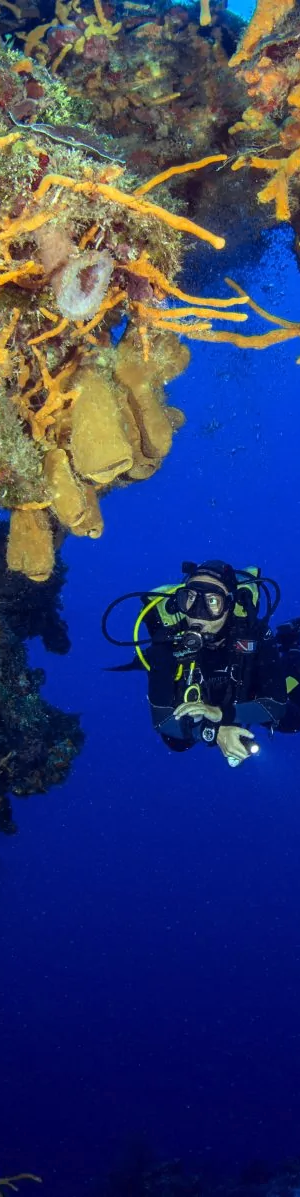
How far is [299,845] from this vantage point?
6084 cm

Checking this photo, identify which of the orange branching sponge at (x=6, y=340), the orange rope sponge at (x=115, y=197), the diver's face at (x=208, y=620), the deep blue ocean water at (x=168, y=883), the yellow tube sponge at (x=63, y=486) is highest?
the orange rope sponge at (x=115, y=197)

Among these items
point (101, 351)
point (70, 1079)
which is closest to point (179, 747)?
point (101, 351)

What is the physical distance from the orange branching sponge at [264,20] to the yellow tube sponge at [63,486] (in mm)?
2948

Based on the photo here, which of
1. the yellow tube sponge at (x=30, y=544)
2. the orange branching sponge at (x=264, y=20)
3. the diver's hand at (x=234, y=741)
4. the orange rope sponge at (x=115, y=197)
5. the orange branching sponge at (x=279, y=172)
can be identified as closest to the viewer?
the orange rope sponge at (x=115, y=197)

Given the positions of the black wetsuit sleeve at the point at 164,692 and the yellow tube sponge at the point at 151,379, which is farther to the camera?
the black wetsuit sleeve at the point at 164,692

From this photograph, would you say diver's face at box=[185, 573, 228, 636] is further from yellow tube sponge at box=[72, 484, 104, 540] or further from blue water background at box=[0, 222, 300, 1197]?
yellow tube sponge at box=[72, 484, 104, 540]

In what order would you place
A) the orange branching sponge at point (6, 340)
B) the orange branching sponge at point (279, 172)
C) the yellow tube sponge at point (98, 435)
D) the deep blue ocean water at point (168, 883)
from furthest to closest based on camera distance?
the deep blue ocean water at point (168, 883), the orange branching sponge at point (279, 172), the yellow tube sponge at point (98, 435), the orange branching sponge at point (6, 340)

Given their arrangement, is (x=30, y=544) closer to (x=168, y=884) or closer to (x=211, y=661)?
(x=211, y=661)

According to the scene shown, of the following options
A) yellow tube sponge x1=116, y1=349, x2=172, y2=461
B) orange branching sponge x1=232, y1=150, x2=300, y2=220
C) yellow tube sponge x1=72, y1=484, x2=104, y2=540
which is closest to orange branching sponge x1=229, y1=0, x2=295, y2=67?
orange branching sponge x1=232, y1=150, x2=300, y2=220

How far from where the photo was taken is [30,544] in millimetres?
5281

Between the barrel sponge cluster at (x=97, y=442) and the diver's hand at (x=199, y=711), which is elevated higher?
the barrel sponge cluster at (x=97, y=442)

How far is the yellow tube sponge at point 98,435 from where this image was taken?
446cm

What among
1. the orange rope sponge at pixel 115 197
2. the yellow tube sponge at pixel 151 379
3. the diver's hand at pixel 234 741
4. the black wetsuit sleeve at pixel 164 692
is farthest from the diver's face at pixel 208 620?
the orange rope sponge at pixel 115 197

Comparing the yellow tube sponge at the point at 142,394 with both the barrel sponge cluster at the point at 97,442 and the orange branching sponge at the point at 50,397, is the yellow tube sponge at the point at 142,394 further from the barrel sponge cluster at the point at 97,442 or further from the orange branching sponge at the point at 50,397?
the orange branching sponge at the point at 50,397
